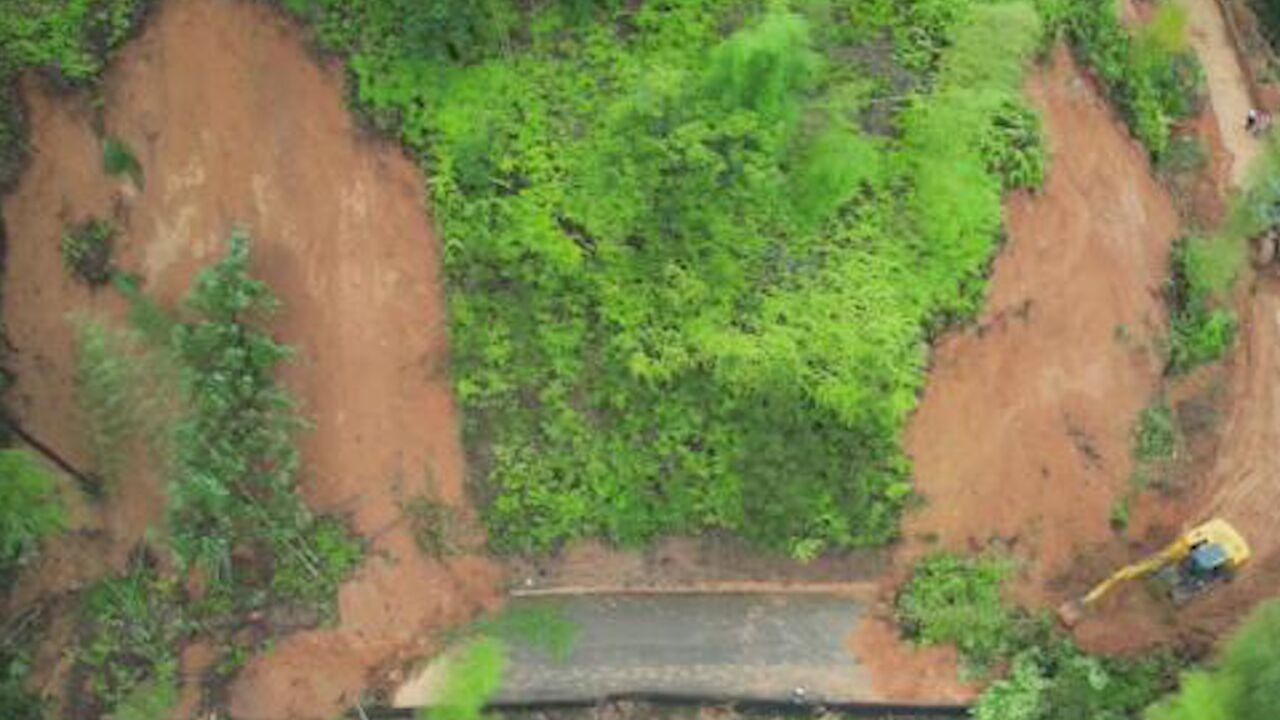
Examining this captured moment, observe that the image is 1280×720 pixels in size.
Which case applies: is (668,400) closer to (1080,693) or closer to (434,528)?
(434,528)

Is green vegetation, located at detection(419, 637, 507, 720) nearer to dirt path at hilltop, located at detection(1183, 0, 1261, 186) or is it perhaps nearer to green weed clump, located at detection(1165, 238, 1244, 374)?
green weed clump, located at detection(1165, 238, 1244, 374)

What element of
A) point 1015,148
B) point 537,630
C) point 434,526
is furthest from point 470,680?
point 1015,148

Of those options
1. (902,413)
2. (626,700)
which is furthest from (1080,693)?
(626,700)

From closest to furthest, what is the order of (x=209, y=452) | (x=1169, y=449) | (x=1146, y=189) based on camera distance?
(x=209, y=452) → (x=1169, y=449) → (x=1146, y=189)

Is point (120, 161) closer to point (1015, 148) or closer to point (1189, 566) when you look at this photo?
point (1015, 148)

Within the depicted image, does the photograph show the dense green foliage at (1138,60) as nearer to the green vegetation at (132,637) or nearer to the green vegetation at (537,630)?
the green vegetation at (537,630)
